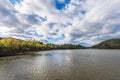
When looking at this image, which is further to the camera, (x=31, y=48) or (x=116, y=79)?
(x=31, y=48)

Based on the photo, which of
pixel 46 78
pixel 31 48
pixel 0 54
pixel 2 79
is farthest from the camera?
pixel 31 48

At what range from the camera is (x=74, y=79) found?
27453 millimetres

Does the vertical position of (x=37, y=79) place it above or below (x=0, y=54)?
below

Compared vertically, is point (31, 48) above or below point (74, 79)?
above

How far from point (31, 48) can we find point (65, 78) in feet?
473

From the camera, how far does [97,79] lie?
27.2m

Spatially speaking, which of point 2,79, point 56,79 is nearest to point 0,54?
point 2,79

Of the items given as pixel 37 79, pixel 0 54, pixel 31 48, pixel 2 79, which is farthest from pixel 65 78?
pixel 31 48

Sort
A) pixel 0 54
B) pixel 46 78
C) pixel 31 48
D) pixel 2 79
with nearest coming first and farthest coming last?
pixel 2 79 < pixel 46 78 < pixel 0 54 < pixel 31 48

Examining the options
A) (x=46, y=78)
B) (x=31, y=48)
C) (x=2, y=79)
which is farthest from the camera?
(x=31, y=48)

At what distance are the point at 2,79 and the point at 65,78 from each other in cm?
1463

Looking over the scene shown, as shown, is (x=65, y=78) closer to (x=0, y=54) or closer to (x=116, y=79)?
(x=116, y=79)

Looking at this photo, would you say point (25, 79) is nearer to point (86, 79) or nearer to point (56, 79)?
point (56, 79)

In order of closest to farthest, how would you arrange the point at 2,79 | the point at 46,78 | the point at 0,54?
the point at 2,79
the point at 46,78
the point at 0,54
